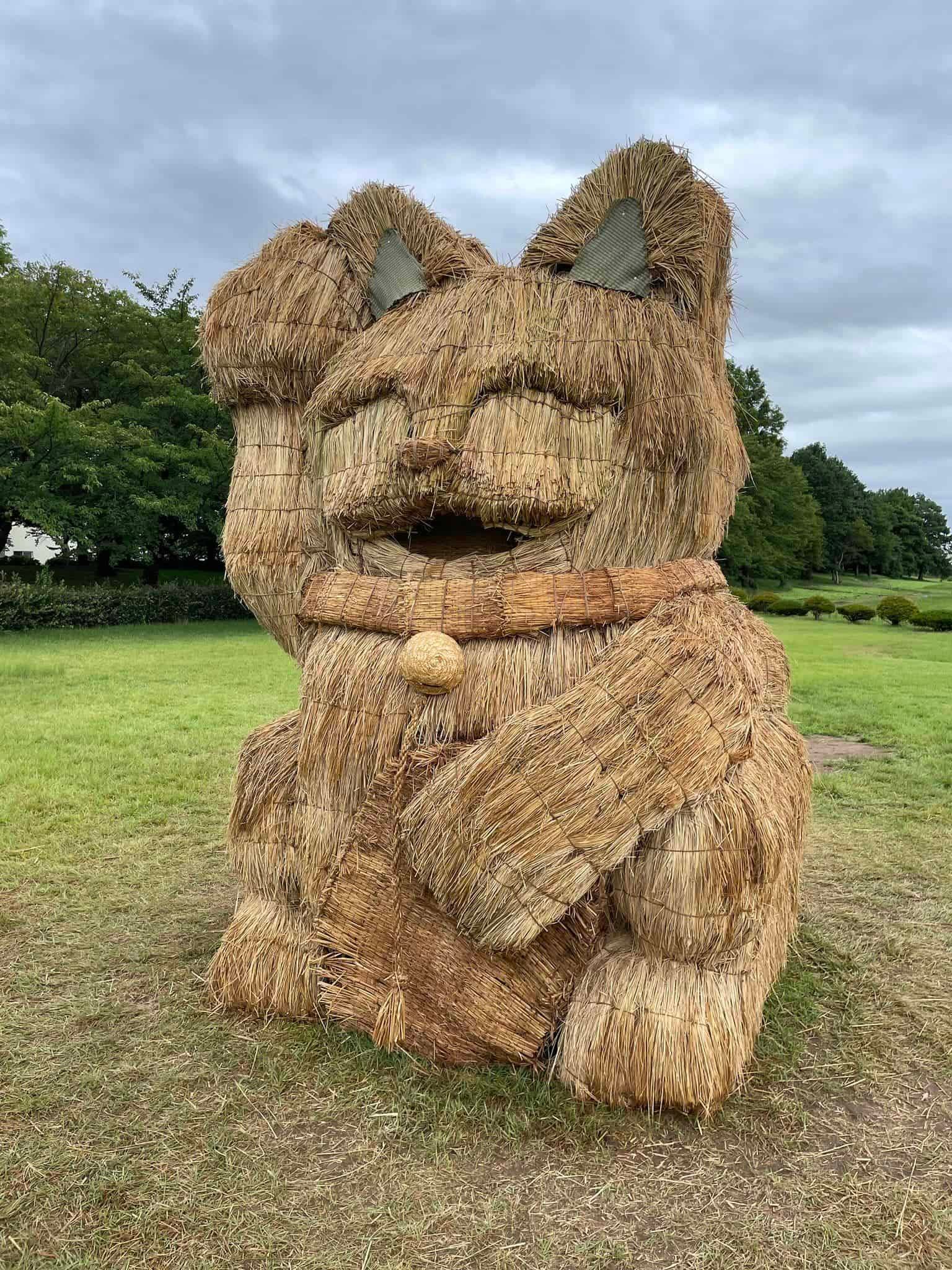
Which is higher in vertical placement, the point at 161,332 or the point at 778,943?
the point at 161,332

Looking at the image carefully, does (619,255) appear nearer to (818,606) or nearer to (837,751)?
(837,751)

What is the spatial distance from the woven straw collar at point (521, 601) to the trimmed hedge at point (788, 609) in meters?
22.1

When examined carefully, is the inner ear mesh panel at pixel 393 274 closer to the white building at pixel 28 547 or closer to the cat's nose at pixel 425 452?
the cat's nose at pixel 425 452

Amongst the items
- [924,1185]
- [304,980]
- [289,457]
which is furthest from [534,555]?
[924,1185]

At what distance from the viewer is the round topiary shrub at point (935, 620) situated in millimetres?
19438

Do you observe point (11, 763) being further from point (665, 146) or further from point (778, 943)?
point (665, 146)

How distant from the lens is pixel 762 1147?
2291 millimetres

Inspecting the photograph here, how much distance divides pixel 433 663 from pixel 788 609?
22.8 metres

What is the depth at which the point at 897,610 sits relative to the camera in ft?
68.2

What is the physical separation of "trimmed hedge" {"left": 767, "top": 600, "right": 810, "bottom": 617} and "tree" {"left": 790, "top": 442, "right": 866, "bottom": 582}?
20137 mm

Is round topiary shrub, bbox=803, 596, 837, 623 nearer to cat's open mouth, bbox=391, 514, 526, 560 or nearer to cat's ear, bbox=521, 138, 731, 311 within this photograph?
cat's ear, bbox=521, 138, 731, 311

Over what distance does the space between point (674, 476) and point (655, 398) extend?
230 millimetres

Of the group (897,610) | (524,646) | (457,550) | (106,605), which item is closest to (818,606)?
(897,610)

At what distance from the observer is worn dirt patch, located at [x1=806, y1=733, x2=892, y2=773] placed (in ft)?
23.3
